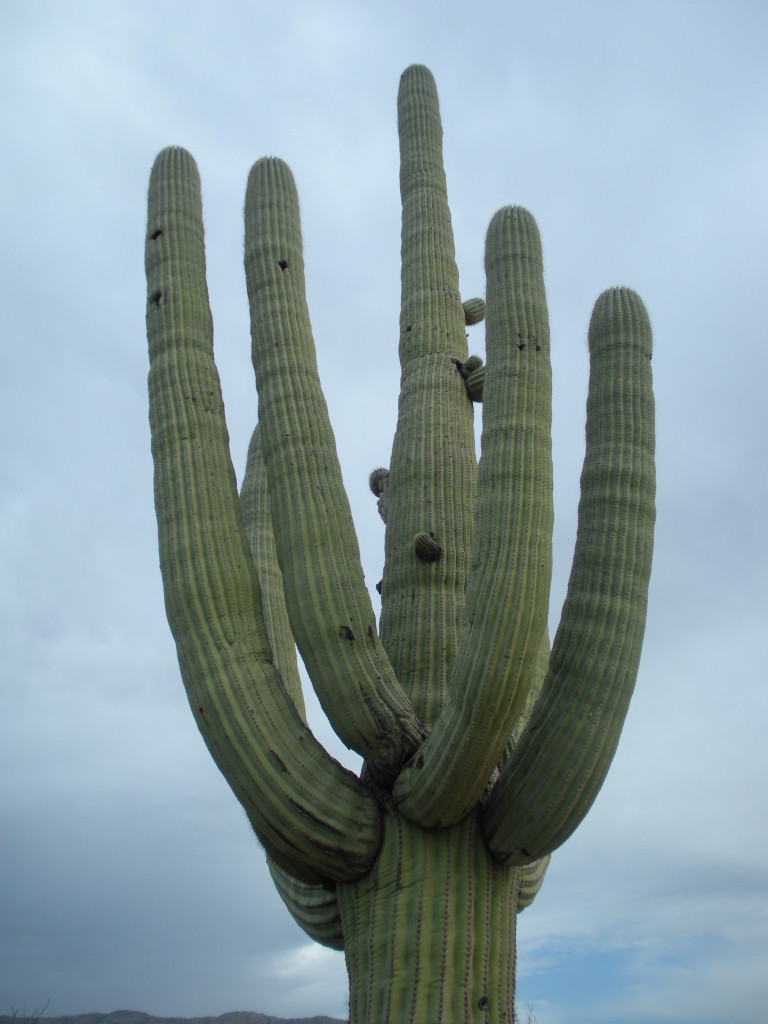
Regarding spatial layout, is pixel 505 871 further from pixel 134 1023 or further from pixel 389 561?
pixel 134 1023

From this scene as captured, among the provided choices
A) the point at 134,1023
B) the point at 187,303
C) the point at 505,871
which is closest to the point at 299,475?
the point at 187,303

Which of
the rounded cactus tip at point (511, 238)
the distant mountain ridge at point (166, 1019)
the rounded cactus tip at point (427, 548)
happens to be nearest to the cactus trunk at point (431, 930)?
the rounded cactus tip at point (427, 548)

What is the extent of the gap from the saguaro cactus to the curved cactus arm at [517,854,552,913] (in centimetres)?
2

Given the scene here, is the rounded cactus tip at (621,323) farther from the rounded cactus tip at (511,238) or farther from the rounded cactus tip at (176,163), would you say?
the rounded cactus tip at (176,163)

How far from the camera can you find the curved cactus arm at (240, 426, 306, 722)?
5582 mm

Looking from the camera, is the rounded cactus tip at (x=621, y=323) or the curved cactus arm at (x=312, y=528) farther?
the rounded cactus tip at (x=621, y=323)

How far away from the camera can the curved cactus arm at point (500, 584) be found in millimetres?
3941

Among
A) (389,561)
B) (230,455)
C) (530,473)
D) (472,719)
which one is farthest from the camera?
(389,561)

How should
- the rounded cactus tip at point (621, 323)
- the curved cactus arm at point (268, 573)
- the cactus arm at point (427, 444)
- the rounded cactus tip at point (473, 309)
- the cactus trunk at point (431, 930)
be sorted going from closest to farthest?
the cactus trunk at point (431, 930), the rounded cactus tip at point (621, 323), the cactus arm at point (427, 444), the curved cactus arm at point (268, 573), the rounded cactus tip at point (473, 309)

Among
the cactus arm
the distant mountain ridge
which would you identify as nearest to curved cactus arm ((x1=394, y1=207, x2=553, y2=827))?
the cactus arm

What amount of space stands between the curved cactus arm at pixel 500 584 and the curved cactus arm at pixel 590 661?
0.14 meters

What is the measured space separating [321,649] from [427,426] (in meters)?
1.70

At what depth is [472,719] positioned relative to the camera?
12.9ft

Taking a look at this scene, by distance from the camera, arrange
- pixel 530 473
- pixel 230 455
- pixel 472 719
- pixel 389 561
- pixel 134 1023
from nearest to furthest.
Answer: pixel 472 719
pixel 530 473
pixel 230 455
pixel 389 561
pixel 134 1023
